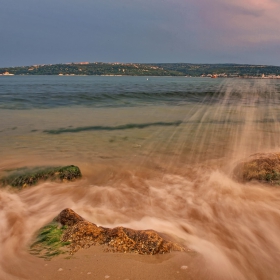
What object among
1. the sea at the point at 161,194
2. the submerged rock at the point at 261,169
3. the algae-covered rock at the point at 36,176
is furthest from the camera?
the algae-covered rock at the point at 36,176

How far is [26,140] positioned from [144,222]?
30.2 feet

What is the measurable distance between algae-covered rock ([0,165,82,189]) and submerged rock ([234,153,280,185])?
446 cm

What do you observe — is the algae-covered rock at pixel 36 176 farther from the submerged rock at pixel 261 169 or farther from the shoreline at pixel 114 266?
the submerged rock at pixel 261 169

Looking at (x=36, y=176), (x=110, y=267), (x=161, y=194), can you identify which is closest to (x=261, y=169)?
(x=161, y=194)

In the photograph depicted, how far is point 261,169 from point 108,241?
490cm

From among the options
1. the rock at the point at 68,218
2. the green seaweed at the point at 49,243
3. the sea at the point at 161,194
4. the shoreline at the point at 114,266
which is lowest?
the sea at the point at 161,194

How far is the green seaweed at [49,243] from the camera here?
13.7 feet

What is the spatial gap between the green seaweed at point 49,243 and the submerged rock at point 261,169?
16.0ft

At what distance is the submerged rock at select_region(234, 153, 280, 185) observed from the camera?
23.6ft

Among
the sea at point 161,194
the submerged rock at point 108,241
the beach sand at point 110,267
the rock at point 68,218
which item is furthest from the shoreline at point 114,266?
the rock at point 68,218

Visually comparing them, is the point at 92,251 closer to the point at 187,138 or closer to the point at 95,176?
the point at 95,176

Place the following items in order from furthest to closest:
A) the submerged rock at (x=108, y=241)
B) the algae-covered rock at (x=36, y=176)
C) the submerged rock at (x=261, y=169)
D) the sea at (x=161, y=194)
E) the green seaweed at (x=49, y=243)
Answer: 1. the algae-covered rock at (x=36, y=176)
2. the submerged rock at (x=261, y=169)
3. the sea at (x=161, y=194)
4. the green seaweed at (x=49, y=243)
5. the submerged rock at (x=108, y=241)

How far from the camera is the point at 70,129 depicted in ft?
51.3

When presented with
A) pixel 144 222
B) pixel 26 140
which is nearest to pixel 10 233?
pixel 144 222
